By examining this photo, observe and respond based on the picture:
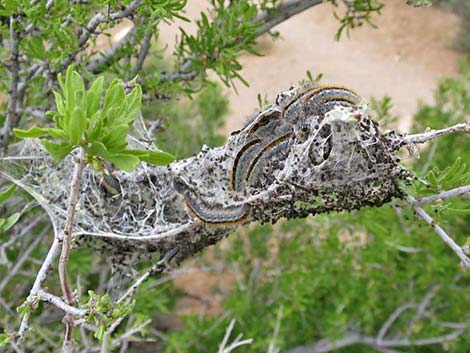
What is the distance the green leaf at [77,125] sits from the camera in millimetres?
879

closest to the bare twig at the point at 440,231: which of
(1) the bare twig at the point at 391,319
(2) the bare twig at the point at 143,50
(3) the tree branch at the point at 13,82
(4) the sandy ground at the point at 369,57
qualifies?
(2) the bare twig at the point at 143,50

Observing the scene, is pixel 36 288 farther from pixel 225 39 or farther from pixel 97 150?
pixel 225 39

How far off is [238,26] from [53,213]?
0.85m

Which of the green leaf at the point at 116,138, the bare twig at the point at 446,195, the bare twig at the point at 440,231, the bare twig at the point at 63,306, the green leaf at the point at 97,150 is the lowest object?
the bare twig at the point at 63,306

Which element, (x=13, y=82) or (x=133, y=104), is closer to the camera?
(x=133, y=104)

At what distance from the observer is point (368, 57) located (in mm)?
11117

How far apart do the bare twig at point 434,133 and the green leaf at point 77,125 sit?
2.00 feet

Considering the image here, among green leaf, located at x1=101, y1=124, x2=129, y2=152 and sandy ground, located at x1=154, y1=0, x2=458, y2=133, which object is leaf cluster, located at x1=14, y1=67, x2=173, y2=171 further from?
sandy ground, located at x1=154, y1=0, x2=458, y2=133

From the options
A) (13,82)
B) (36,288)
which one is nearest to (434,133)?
(36,288)

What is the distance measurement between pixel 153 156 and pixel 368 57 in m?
10.7

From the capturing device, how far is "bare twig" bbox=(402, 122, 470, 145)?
1067 mm

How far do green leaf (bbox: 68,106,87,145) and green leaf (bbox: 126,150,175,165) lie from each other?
0.09 metres

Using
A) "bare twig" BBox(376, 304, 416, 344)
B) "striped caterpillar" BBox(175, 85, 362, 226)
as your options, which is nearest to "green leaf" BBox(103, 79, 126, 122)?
"striped caterpillar" BBox(175, 85, 362, 226)

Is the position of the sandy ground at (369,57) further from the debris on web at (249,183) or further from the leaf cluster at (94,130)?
the leaf cluster at (94,130)
